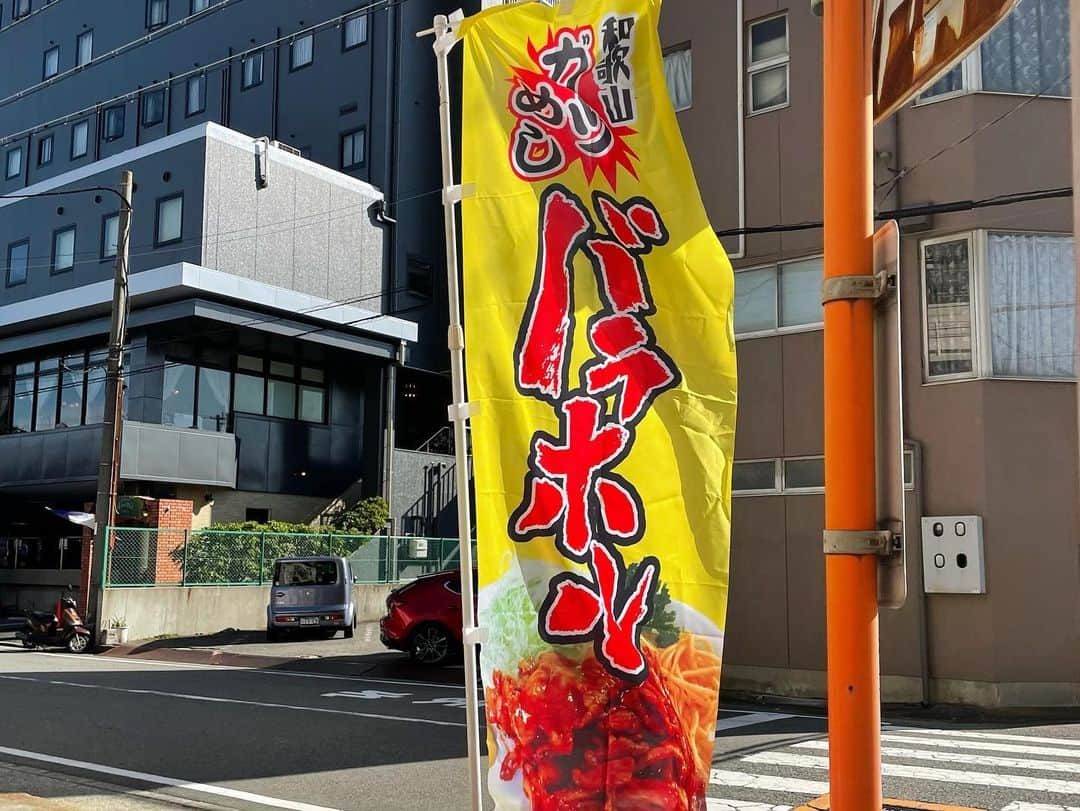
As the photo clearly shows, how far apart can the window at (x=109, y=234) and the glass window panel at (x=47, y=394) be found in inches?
150

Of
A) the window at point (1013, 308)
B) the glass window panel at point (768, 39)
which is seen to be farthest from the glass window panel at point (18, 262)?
the window at point (1013, 308)

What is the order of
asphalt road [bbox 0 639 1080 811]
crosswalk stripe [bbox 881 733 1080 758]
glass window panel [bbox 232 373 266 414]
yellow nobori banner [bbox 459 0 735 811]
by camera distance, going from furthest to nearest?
glass window panel [bbox 232 373 266 414], crosswalk stripe [bbox 881 733 1080 758], asphalt road [bbox 0 639 1080 811], yellow nobori banner [bbox 459 0 735 811]

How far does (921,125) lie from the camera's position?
48.0 feet

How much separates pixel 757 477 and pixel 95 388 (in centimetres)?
2340

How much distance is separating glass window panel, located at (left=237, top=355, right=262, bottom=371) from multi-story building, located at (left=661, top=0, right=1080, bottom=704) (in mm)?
20587

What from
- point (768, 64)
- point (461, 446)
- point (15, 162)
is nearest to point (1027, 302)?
point (768, 64)

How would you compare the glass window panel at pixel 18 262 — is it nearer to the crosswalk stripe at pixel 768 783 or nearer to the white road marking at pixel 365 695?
the white road marking at pixel 365 695

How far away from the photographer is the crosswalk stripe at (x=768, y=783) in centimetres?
826

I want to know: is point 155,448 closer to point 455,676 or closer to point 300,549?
point 300,549

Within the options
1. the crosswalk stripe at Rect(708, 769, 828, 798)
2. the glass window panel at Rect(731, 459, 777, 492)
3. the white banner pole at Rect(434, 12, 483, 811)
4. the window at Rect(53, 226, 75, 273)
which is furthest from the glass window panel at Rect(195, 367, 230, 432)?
the white banner pole at Rect(434, 12, 483, 811)

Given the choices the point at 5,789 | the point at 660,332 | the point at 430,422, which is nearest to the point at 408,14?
the point at 430,422

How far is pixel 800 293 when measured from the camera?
15359 mm

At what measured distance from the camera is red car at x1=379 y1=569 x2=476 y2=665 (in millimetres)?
18469

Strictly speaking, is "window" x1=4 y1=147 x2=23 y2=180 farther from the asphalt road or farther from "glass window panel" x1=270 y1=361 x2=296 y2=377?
the asphalt road
